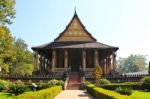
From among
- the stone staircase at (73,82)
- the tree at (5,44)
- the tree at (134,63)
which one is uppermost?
the tree at (134,63)

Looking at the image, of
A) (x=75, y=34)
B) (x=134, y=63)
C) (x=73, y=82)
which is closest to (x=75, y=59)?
(x=75, y=34)

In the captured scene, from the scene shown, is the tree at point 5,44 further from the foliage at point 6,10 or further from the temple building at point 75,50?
the temple building at point 75,50

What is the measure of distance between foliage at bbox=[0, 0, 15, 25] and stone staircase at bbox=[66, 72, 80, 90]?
16.6 metres

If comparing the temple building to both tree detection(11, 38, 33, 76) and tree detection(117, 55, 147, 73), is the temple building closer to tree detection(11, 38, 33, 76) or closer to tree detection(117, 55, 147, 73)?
tree detection(11, 38, 33, 76)

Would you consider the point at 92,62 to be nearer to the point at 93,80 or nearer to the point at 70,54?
the point at 70,54

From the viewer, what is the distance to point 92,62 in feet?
188

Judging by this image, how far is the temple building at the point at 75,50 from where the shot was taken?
53.0m

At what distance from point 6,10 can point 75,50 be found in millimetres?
30336

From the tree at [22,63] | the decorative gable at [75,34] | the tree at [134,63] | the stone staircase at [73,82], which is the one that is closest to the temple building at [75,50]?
the decorative gable at [75,34]

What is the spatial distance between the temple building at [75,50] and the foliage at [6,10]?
81.5 ft

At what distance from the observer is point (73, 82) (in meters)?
45.5

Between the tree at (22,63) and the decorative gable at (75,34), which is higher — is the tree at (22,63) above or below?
below

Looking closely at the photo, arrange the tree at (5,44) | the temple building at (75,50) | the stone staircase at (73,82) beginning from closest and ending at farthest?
the tree at (5,44) < the stone staircase at (73,82) < the temple building at (75,50)

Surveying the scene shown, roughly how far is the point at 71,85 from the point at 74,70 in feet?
44.6
